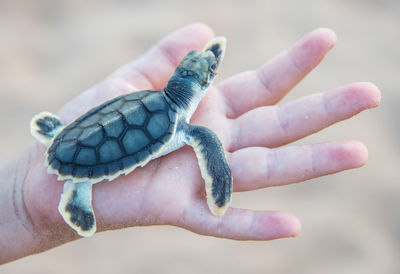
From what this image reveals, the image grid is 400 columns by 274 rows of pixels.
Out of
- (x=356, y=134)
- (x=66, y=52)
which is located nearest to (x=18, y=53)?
(x=66, y=52)

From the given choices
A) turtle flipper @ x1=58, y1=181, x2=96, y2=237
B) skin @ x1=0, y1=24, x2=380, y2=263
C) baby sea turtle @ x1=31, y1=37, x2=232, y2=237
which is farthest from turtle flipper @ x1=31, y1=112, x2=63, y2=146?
turtle flipper @ x1=58, y1=181, x2=96, y2=237

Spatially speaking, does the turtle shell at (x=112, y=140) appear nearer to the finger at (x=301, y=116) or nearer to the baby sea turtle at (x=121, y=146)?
the baby sea turtle at (x=121, y=146)

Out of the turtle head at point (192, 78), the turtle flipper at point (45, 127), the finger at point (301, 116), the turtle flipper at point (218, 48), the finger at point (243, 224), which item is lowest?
the finger at point (243, 224)

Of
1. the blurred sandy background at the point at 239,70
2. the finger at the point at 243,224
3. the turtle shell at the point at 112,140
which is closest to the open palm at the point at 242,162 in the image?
the finger at the point at 243,224

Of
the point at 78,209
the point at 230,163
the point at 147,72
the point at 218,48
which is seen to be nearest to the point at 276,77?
the point at 218,48

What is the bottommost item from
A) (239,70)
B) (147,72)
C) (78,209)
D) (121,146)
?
(78,209)

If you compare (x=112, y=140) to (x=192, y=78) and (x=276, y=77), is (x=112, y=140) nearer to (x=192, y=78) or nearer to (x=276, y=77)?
(x=192, y=78)

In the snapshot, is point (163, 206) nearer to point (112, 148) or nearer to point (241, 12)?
point (112, 148)
